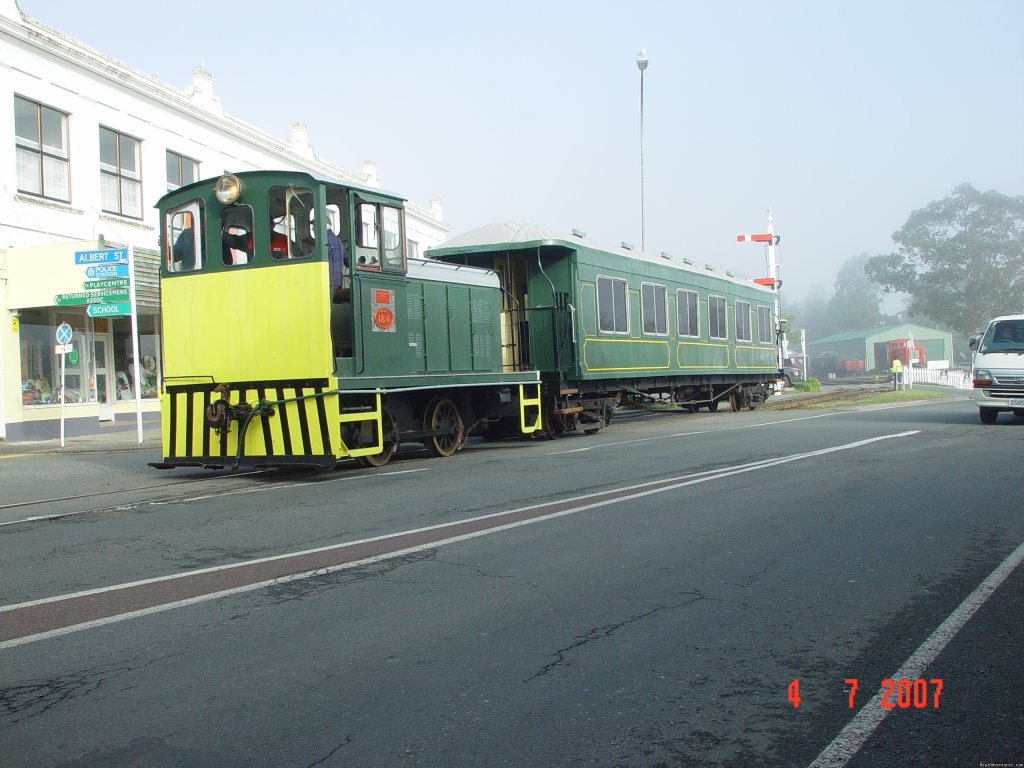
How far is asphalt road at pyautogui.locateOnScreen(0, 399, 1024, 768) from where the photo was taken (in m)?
3.46

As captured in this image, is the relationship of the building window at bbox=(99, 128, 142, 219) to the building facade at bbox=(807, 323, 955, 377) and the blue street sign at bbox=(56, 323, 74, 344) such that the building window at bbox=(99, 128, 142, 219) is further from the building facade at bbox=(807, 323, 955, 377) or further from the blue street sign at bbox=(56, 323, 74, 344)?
the building facade at bbox=(807, 323, 955, 377)

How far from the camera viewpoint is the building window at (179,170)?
995 inches

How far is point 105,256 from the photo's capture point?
18.2 m

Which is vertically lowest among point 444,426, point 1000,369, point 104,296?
point 444,426

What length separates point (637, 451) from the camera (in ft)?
44.0

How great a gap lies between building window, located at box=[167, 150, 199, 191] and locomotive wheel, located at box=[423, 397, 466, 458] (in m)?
14.6

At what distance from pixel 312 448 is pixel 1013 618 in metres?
8.14

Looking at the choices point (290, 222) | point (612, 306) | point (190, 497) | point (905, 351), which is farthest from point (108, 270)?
point (905, 351)

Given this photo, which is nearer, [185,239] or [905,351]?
[185,239]

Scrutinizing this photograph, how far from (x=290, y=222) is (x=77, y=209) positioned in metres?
12.9

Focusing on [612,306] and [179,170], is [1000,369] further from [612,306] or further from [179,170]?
[179,170]

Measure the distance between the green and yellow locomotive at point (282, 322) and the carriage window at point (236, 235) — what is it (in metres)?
0.02
